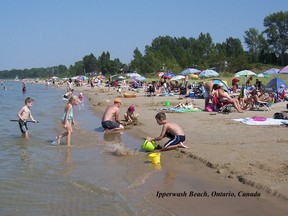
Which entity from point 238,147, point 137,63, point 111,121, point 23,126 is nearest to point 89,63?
point 137,63

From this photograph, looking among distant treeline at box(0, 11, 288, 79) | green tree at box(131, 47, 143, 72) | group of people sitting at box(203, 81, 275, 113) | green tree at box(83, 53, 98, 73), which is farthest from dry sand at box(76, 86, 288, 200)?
green tree at box(83, 53, 98, 73)

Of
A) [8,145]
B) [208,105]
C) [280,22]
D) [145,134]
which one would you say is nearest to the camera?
[8,145]

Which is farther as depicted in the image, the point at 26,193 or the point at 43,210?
the point at 26,193

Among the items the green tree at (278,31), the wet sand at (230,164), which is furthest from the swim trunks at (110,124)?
the green tree at (278,31)

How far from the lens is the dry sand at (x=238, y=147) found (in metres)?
5.57

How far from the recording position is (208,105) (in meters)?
14.8

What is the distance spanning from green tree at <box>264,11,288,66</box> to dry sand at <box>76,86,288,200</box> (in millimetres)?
70658

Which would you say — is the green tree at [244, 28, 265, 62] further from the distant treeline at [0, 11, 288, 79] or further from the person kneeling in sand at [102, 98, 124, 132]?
the person kneeling in sand at [102, 98, 124, 132]

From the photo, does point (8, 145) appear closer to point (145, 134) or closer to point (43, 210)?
point (145, 134)

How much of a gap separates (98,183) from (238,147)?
11.0 feet

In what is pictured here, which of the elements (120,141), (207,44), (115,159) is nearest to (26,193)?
(115,159)

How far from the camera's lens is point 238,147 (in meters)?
7.82

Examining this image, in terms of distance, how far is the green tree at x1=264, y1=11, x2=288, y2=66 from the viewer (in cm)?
7749

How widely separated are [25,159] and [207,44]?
7967 centimetres
